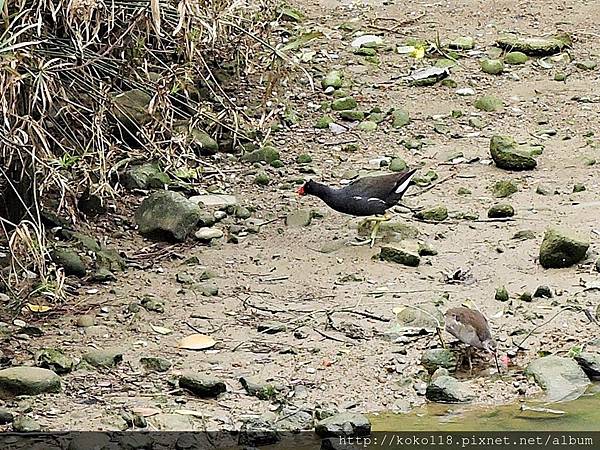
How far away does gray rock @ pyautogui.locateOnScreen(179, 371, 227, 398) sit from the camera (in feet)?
14.1

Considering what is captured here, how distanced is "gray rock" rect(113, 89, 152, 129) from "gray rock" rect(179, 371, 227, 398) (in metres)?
2.11

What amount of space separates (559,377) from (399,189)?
1800mm

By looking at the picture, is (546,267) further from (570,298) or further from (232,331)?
(232,331)

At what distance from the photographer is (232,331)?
492cm

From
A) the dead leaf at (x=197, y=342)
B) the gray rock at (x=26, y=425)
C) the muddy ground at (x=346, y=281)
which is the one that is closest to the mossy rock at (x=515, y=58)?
the muddy ground at (x=346, y=281)

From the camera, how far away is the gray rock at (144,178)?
255 inches

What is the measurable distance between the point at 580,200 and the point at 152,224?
229 cm

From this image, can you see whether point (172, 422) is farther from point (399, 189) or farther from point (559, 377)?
point (399, 189)

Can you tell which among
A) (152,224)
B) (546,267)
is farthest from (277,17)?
(546,267)

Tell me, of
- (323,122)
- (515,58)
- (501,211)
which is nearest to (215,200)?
(323,122)

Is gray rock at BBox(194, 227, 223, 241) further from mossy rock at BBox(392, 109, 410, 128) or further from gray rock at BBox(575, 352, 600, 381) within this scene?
gray rock at BBox(575, 352, 600, 381)

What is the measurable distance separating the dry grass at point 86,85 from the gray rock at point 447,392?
1568mm

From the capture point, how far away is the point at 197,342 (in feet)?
15.7

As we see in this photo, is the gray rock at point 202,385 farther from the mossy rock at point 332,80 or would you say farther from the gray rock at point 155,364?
the mossy rock at point 332,80
